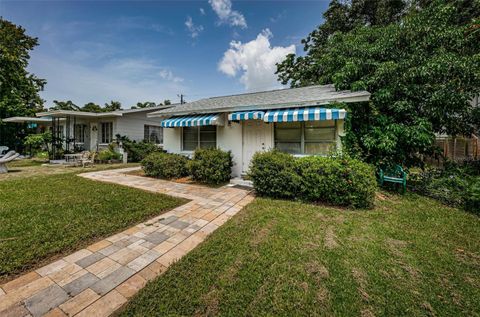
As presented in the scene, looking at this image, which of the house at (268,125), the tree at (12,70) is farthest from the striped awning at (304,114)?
the tree at (12,70)

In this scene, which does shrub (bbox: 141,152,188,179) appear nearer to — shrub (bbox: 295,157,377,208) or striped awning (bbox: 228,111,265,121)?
striped awning (bbox: 228,111,265,121)

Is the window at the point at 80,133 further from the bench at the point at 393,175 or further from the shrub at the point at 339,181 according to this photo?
the bench at the point at 393,175

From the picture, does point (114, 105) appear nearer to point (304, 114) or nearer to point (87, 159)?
point (87, 159)

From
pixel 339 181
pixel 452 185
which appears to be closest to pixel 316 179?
pixel 339 181

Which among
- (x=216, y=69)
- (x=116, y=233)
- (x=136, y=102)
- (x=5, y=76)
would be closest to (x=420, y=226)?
(x=116, y=233)

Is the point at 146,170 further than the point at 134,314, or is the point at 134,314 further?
the point at 146,170

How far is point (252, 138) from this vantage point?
1052 cm

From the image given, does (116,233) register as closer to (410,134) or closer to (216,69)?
(410,134)

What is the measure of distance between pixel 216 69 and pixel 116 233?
19293 millimetres

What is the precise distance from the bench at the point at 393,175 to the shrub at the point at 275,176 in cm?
456

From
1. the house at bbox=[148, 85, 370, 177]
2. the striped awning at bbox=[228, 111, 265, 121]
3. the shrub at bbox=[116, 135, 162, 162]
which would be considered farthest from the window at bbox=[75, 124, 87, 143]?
the striped awning at bbox=[228, 111, 265, 121]

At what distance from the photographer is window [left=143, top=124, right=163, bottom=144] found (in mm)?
20878

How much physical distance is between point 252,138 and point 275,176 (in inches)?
142

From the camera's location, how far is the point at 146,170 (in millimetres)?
11555
